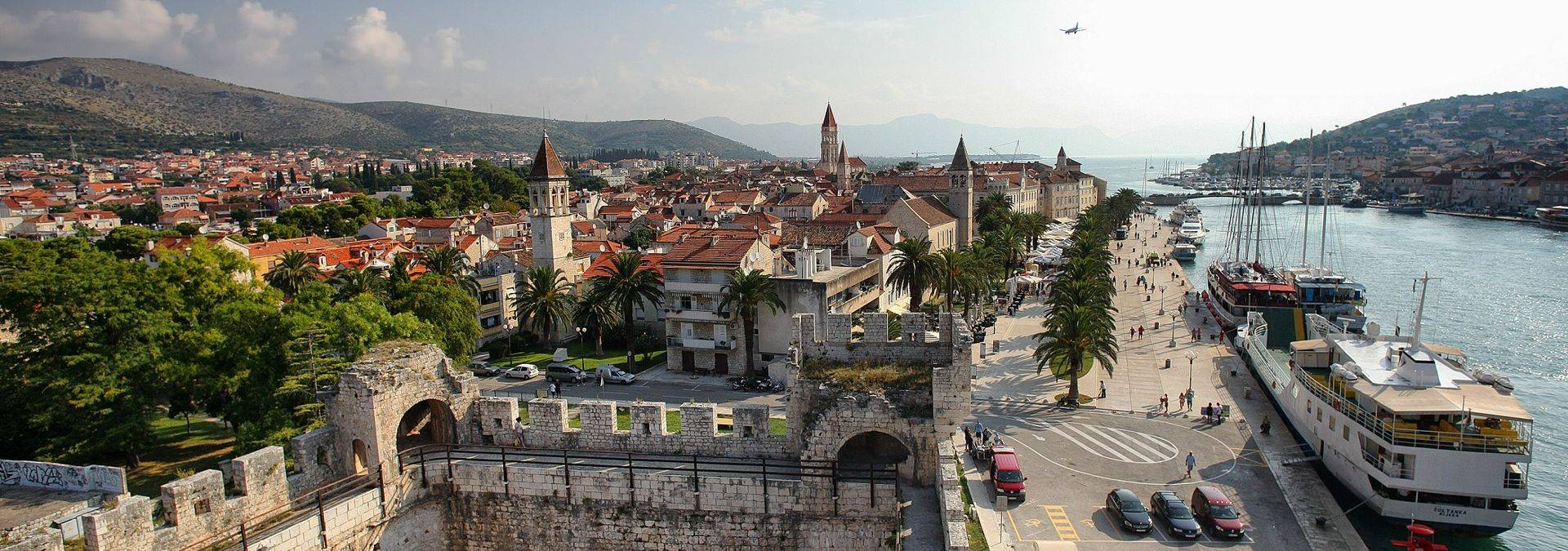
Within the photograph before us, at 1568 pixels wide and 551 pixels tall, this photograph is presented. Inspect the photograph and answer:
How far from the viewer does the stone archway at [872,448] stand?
17594 mm

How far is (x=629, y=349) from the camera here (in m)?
42.1

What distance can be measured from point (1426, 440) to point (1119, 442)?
8.76m

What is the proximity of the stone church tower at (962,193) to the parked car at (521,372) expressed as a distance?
5159 cm

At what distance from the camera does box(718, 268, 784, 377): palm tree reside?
38031 millimetres

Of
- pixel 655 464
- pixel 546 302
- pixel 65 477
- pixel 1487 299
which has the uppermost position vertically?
pixel 655 464

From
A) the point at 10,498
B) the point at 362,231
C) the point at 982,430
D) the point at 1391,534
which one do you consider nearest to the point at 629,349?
the point at 982,430

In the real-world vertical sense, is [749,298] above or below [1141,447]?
above

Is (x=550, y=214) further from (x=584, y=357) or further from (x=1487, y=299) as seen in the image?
(x=1487, y=299)

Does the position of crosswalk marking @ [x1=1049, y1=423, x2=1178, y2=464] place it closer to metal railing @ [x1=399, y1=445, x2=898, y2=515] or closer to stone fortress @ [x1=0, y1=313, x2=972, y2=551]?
stone fortress @ [x1=0, y1=313, x2=972, y2=551]

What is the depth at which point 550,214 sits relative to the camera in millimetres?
51406

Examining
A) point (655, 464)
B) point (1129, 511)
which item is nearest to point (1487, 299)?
point (1129, 511)

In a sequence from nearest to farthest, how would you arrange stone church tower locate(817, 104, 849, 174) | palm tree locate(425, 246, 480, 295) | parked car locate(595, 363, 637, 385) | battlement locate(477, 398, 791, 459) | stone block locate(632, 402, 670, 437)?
1. battlement locate(477, 398, 791, 459)
2. stone block locate(632, 402, 670, 437)
3. parked car locate(595, 363, 637, 385)
4. palm tree locate(425, 246, 480, 295)
5. stone church tower locate(817, 104, 849, 174)

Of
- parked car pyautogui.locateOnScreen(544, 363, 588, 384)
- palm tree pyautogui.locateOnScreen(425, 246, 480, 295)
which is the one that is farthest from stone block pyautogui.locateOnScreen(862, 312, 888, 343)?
palm tree pyautogui.locateOnScreen(425, 246, 480, 295)

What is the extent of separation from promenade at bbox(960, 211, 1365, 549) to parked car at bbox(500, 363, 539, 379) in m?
21.8
